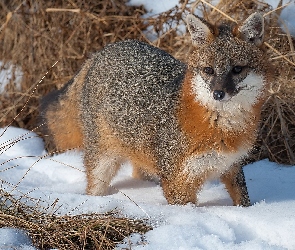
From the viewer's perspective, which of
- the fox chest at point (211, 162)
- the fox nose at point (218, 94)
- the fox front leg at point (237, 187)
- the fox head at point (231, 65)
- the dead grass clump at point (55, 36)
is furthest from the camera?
the dead grass clump at point (55, 36)

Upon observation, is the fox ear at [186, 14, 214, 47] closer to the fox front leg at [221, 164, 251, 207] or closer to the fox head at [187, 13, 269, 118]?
the fox head at [187, 13, 269, 118]

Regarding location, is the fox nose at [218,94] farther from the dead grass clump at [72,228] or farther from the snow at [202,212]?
the dead grass clump at [72,228]

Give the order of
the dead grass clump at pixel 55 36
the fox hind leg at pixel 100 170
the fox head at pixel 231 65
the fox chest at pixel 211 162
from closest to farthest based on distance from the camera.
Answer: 1. the fox head at pixel 231 65
2. the fox chest at pixel 211 162
3. the fox hind leg at pixel 100 170
4. the dead grass clump at pixel 55 36

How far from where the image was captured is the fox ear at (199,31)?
3.54 meters

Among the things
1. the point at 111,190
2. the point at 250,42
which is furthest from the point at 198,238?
the point at 111,190

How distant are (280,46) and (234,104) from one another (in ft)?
6.84

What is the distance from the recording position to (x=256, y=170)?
4.75 meters

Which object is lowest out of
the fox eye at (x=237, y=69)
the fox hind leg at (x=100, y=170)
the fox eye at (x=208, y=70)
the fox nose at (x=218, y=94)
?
the fox hind leg at (x=100, y=170)

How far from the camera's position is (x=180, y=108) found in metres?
3.70

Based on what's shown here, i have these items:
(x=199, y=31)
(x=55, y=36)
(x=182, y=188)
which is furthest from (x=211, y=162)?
(x=55, y=36)

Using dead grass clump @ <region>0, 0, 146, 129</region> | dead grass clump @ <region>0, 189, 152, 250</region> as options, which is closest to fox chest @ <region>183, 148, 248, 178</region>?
dead grass clump @ <region>0, 189, 152, 250</region>

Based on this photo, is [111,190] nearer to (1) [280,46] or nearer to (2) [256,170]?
(2) [256,170]

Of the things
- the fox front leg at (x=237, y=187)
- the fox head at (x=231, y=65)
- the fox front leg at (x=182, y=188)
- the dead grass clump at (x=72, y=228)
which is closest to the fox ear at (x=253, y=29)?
the fox head at (x=231, y=65)

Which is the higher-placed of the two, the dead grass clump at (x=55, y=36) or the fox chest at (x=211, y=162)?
the fox chest at (x=211, y=162)
